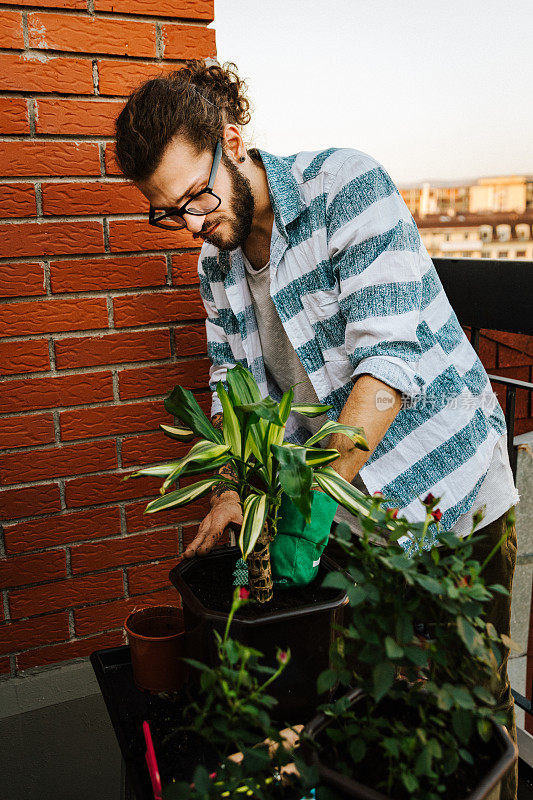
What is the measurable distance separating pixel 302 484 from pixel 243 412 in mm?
153

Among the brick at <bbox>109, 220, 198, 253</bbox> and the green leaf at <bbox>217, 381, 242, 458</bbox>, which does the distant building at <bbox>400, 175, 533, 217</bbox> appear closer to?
the brick at <bbox>109, 220, 198, 253</bbox>

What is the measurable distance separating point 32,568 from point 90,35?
1462 mm

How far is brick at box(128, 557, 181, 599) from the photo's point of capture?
2027mm

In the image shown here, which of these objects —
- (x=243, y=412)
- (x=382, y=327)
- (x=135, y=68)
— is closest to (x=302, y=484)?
(x=243, y=412)

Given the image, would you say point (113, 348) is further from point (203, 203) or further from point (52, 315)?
point (203, 203)

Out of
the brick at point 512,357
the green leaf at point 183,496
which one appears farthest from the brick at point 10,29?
the brick at point 512,357

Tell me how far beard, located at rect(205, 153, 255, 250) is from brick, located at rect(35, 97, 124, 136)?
0.50m

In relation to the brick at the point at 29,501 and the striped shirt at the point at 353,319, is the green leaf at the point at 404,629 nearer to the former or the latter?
the striped shirt at the point at 353,319

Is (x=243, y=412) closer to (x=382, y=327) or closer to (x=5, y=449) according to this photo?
(x=382, y=327)

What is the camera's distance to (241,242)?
1529 mm

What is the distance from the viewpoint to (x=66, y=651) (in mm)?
1982

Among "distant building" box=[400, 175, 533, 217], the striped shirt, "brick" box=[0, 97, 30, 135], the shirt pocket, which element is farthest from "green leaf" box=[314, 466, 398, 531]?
"distant building" box=[400, 175, 533, 217]

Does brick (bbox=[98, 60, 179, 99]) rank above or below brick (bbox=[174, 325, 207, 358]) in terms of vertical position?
above

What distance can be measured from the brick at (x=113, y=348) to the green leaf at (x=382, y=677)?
55.6 inches
